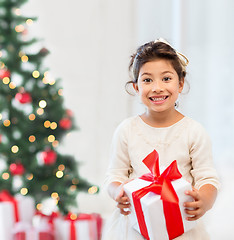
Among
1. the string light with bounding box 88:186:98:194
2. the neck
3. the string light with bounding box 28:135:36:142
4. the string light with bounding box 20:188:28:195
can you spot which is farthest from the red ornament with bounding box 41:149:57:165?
the neck

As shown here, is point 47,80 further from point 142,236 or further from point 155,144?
point 142,236

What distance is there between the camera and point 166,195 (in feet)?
3.94

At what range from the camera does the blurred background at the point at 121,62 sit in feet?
8.75

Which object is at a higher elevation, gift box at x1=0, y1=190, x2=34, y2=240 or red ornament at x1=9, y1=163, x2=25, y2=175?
red ornament at x1=9, y1=163, x2=25, y2=175

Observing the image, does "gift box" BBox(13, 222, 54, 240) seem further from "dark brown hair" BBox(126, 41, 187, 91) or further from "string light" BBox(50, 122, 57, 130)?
"dark brown hair" BBox(126, 41, 187, 91)

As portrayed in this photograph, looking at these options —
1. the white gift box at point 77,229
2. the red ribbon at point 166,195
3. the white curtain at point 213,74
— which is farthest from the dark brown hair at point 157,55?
the white gift box at point 77,229

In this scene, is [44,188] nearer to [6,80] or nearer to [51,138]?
[51,138]

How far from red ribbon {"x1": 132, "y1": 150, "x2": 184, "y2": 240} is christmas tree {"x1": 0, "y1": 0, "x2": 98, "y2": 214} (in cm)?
133

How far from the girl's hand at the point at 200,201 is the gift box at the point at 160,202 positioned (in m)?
0.02

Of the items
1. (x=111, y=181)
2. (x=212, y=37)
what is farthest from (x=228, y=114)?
(x=111, y=181)

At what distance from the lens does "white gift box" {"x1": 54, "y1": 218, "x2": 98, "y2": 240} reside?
2.50 m

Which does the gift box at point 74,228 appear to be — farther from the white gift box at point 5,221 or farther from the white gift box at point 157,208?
the white gift box at point 157,208

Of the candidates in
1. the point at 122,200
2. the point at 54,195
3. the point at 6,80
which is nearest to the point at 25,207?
the point at 54,195

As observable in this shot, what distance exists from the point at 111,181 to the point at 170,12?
167 cm
